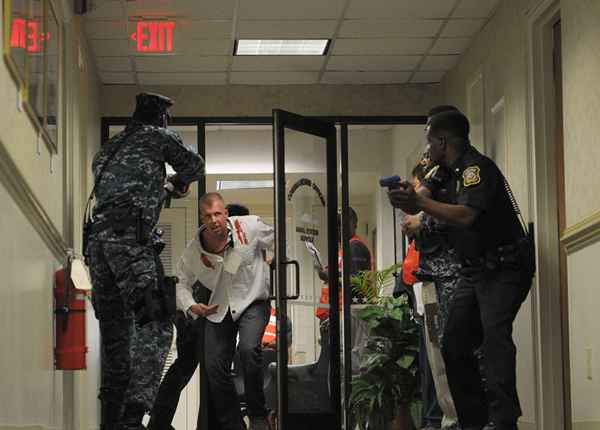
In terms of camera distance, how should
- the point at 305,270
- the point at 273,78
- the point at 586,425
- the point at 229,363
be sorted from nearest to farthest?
the point at 586,425, the point at 229,363, the point at 305,270, the point at 273,78

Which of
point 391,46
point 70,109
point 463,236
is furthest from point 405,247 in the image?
point 463,236

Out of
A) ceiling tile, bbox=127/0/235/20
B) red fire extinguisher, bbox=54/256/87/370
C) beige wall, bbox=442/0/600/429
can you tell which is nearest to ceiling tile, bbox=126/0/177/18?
ceiling tile, bbox=127/0/235/20

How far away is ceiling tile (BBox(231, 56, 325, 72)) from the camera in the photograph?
8367mm

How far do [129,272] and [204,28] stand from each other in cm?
313

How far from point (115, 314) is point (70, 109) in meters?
1.74

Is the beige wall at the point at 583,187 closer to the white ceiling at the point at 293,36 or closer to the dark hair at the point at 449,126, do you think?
the dark hair at the point at 449,126

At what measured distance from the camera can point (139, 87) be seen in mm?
9008

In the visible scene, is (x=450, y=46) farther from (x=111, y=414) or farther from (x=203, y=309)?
(x=111, y=414)

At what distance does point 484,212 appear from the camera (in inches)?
192

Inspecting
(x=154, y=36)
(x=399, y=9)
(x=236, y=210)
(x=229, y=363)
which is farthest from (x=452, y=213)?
(x=154, y=36)

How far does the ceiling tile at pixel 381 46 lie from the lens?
26.2 feet

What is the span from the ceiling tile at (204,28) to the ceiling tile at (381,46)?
823 mm

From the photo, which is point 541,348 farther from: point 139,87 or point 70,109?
point 139,87

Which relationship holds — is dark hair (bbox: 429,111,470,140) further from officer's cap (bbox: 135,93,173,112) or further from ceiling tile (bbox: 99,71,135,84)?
ceiling tile (bbox: 99,71,135,84)
